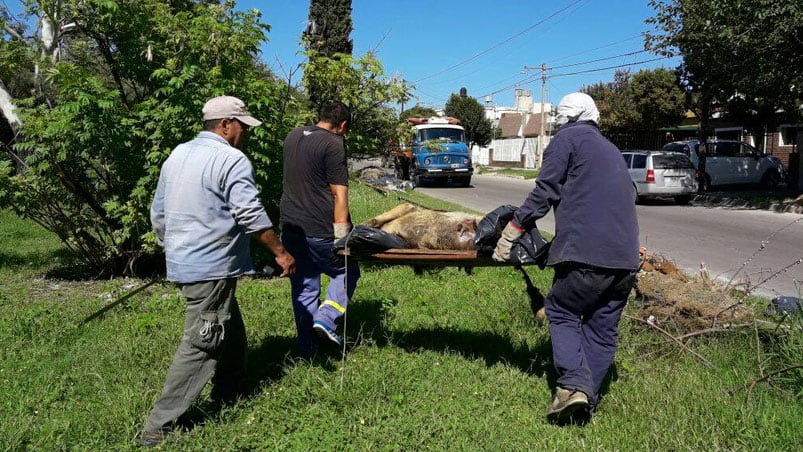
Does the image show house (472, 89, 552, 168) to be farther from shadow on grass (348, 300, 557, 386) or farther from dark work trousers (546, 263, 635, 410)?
dark work trousers (546, 263, 635, 410)

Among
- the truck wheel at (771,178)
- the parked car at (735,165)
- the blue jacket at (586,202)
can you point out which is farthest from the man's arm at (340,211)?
the truck wheel at (771,178)

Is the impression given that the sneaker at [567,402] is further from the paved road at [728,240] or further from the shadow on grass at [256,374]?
the paved road at [728,240]

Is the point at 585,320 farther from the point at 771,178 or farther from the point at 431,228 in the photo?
the point at 771,178

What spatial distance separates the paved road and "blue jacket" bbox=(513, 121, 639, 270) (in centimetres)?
278

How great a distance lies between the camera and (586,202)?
3412 millimetres

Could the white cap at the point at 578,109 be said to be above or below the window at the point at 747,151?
below

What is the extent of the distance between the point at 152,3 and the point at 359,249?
538cm

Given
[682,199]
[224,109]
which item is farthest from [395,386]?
[682,199]

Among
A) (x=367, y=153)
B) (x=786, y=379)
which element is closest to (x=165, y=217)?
(x=786, y=379)

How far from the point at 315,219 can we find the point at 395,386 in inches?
50.8

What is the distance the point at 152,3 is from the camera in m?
7.58

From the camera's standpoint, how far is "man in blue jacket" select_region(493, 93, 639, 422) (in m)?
3.36

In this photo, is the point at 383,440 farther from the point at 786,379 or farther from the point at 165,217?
the point at 786,379

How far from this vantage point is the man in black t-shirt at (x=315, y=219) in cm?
435
